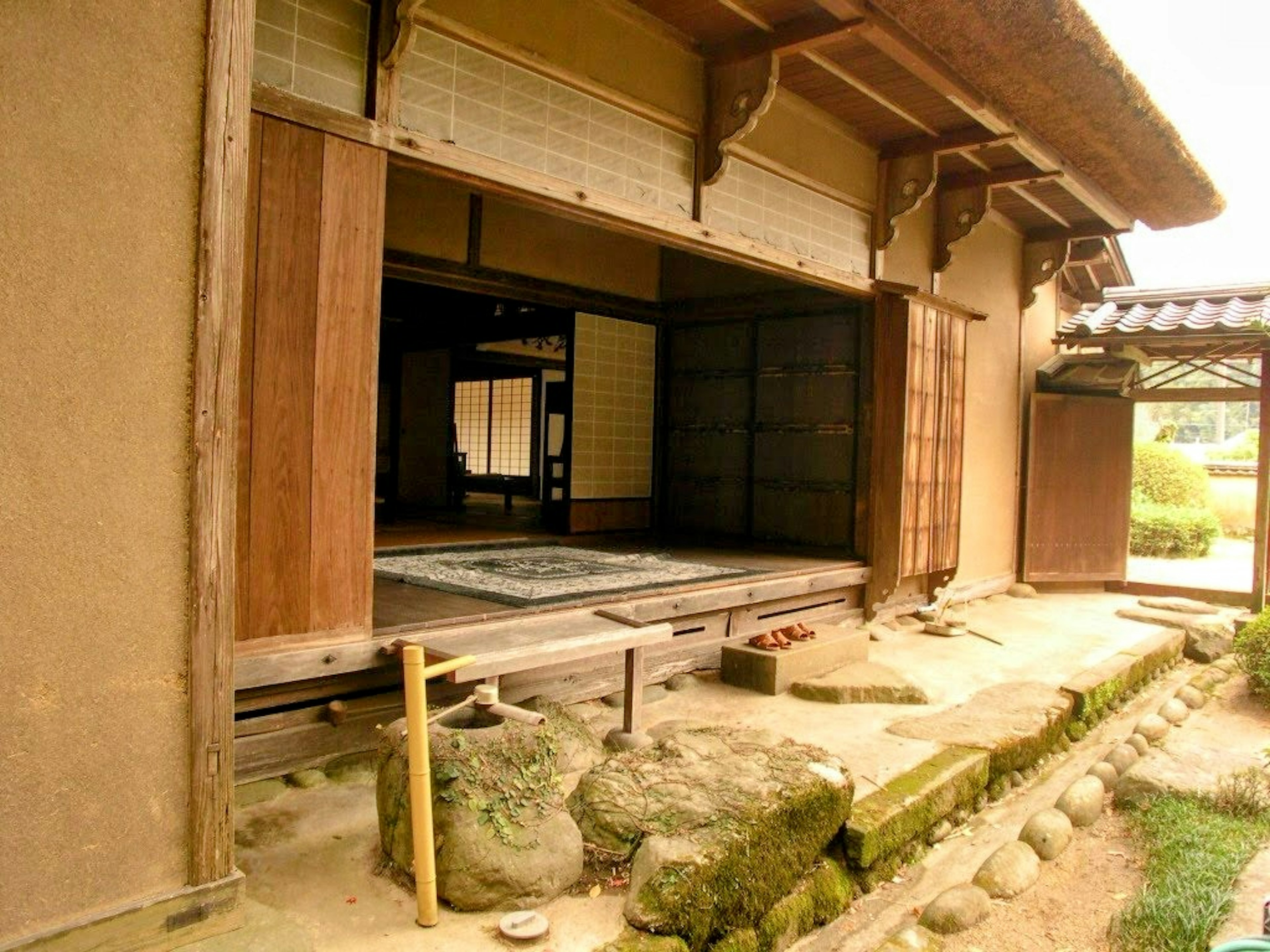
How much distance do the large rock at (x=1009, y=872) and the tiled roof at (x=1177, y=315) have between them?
250 inches

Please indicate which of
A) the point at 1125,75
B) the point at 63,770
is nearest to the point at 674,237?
the point at 1125,75

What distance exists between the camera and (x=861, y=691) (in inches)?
196

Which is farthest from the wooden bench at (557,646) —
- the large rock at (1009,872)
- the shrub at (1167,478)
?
the shrub at (1167,478)

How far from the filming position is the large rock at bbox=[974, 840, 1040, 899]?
3.38 meters

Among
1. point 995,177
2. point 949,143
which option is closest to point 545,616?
point 949,143

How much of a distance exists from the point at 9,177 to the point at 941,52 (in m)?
→ 4.50

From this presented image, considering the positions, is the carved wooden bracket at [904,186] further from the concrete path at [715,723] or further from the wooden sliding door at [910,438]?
the concrete path at [715,723]

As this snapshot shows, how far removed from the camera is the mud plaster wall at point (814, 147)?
5746 millimetres

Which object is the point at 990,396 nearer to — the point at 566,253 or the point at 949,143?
the point at 949,143

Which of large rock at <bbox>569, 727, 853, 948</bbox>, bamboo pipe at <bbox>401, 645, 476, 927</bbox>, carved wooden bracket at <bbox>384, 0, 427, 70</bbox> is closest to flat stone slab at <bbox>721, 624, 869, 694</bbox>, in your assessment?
Result: large rock at <bbox>569, 727, 853, 948</bbox>

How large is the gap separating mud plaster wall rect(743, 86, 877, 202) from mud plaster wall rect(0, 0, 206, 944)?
407 cm

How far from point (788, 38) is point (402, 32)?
7.58 ft

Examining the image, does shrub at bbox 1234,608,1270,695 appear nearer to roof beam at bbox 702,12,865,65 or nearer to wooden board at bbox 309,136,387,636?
roof beam at bbox 702,12,865,65

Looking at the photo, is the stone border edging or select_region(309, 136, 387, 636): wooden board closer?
the stone border edging
